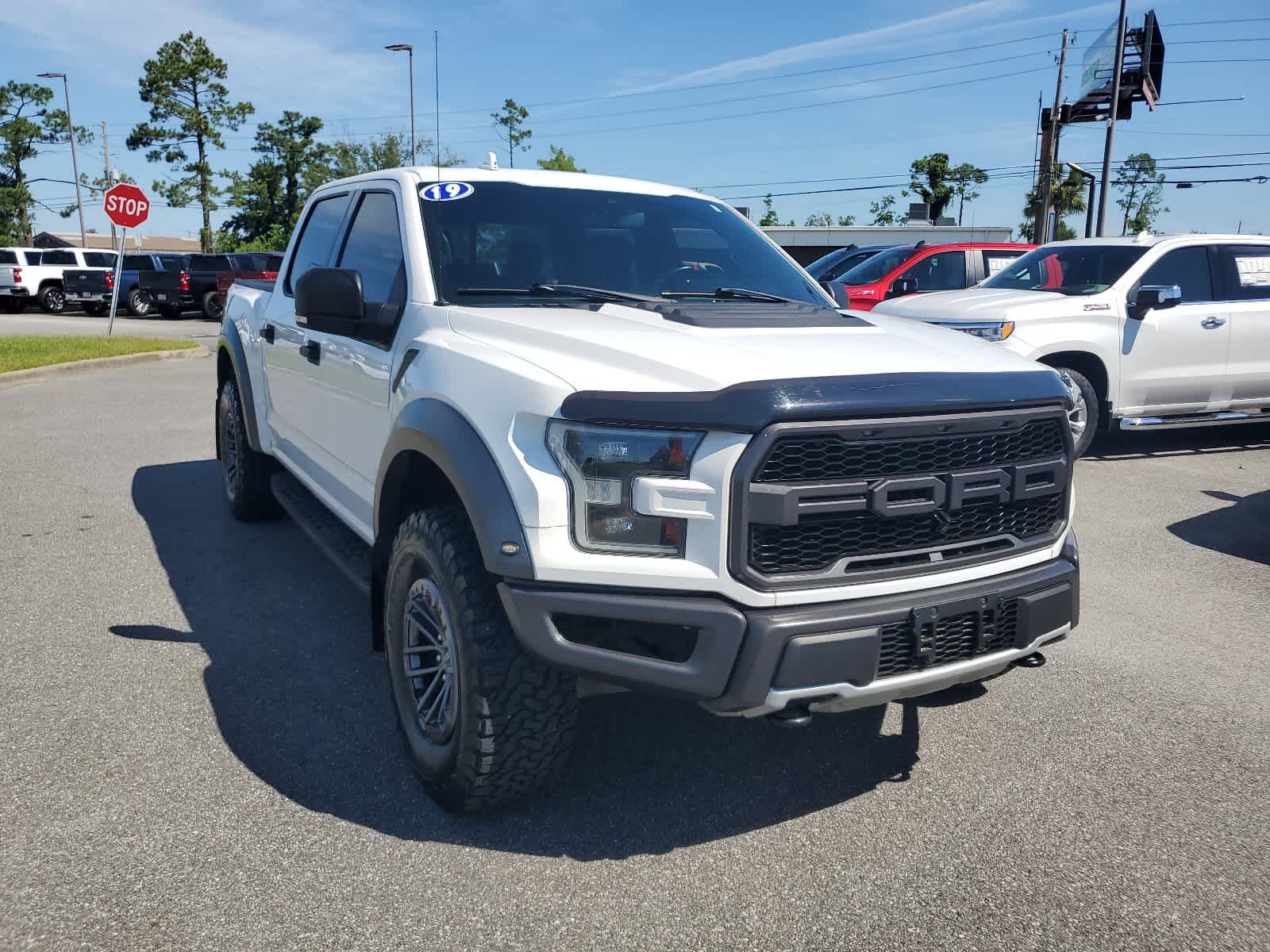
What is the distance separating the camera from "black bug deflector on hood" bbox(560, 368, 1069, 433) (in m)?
2.46

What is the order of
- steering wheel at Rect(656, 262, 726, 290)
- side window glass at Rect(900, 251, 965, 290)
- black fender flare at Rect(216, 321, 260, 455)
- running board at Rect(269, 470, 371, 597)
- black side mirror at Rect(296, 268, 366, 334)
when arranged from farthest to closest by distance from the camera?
side window glass at Rect(900, 251, 965, 290)
black fender flare at Rect(216, 321, 260, 455)
running board at Rect(269, 470, 371, 597)
steering wheel at Rect(656, 262, 726, 290)
black side mirror at Rect(296, 268, 366, 334)

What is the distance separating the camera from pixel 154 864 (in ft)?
9.07

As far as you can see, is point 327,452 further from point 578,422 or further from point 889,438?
point 889,438

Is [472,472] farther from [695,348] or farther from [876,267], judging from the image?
[876,267]

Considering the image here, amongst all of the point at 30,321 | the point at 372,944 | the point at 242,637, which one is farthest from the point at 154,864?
the point at 30,321

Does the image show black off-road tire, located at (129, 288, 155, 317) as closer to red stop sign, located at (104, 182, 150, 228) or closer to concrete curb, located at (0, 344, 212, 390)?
red stop sign, located at (104, 182, 150, 228)

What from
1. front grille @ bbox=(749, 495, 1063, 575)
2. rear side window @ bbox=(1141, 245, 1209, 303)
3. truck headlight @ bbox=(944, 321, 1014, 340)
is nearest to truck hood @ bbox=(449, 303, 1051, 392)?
front grille @ bbox=(749, 495, 1063, 575)

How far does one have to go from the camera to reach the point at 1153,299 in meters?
8.27

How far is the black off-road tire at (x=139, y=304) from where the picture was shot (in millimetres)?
28188

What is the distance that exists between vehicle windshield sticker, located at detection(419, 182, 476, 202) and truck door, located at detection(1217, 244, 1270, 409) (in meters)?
7.53

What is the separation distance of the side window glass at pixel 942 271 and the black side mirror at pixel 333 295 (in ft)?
37.0

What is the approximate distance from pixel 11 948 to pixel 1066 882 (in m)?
2.60

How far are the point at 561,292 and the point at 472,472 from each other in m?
1.11

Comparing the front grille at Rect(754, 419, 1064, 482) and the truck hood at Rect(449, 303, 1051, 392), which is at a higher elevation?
the truck hood at Rect(449, 303, 1051, 392)
